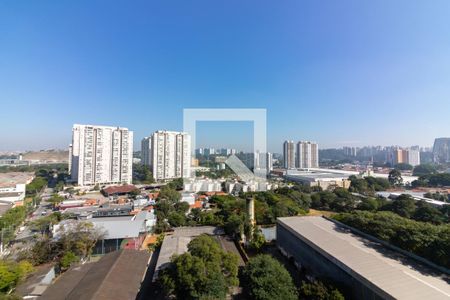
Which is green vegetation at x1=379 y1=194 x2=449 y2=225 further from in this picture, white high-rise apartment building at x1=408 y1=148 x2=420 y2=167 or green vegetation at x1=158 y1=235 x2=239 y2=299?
white high-rise apartment building at x1=408 y1=148 x2=420 y2=167

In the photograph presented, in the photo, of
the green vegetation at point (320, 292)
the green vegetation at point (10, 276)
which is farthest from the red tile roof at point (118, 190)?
the green vegetation at point (320, 292)

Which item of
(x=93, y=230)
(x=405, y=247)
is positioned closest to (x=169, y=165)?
(x=93, y=230)

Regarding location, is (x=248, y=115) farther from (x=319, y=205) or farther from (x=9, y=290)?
(x=319, y=205)

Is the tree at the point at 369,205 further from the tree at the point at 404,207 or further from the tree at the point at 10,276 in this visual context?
the tree at the point at 10,276

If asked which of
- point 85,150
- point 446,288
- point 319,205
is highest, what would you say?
point 85,150

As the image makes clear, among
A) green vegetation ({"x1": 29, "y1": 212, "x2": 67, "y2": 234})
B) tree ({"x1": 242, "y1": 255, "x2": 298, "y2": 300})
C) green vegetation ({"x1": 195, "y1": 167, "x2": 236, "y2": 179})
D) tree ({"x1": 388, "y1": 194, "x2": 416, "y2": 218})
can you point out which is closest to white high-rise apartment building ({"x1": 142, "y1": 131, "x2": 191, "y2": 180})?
green vegetation ({"x1": 195, "y1": 167, "x2": 236, "y2": 179})

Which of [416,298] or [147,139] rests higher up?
[147,139]
